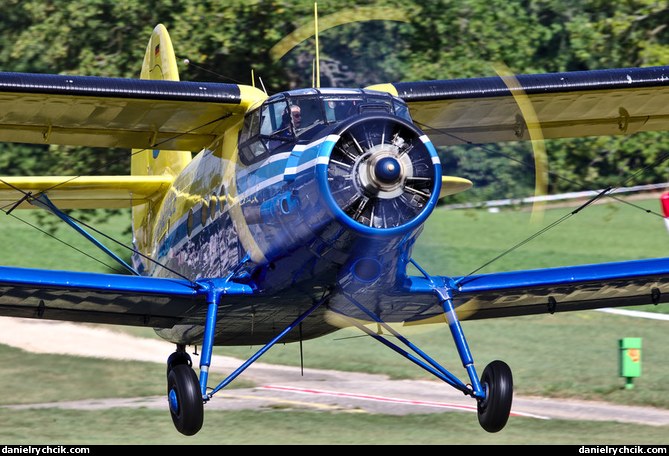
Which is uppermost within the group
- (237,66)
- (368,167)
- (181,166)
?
(237,66)

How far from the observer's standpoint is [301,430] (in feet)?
40.8

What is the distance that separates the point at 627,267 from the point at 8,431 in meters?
6.89

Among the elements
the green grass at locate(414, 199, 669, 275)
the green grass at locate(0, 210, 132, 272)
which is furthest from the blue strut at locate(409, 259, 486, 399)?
the green grass at locate(0, 210, 132, 272)

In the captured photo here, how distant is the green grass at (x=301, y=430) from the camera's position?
1186 centimetres

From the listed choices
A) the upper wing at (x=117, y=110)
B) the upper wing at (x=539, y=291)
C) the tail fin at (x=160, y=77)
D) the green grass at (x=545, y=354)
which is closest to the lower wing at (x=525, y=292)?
the upper wing at (x=539, y=291)

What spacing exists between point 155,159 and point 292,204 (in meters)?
5.29

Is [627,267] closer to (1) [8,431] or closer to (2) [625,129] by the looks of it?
(2) [625,129]

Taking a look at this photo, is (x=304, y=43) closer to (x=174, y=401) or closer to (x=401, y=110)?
(x=401, y=110)

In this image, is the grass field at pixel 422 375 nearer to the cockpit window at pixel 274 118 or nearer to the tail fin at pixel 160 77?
the cockpit window at pixel 274 118

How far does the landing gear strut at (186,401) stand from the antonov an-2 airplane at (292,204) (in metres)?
0.02

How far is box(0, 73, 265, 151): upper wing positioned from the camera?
1029 centimetres

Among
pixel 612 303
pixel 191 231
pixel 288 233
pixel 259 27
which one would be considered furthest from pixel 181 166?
pixel 259 27

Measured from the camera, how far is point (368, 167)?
797 centimetres

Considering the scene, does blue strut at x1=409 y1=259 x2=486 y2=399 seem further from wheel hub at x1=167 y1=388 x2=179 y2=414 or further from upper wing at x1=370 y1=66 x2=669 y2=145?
wheel hub at x1=167 y1=388 x2=179 y2=414
